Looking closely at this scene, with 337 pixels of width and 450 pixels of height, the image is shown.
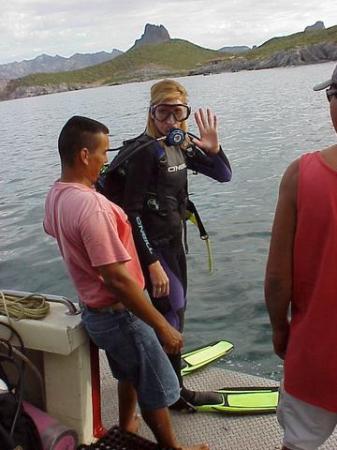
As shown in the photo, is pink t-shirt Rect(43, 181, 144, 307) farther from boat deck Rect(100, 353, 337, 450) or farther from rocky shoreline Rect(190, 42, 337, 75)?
rocky shoreline Rect(190, 42, 337, 75)

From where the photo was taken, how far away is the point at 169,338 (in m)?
2.74

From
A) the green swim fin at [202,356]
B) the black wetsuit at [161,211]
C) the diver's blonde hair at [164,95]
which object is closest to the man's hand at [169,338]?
the black wetsuit at [161,211]

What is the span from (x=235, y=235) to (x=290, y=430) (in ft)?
27.3

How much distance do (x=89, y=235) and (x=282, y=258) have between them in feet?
2.93

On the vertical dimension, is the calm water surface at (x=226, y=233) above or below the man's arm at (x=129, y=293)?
below

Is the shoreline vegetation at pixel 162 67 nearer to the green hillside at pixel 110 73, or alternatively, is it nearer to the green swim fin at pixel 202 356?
the green hillside at pixel 110 73

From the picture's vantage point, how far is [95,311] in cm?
281

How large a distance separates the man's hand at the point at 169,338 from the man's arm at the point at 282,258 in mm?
607

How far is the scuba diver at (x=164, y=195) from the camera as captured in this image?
319cm

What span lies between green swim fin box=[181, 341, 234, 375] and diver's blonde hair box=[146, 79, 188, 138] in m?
1.89

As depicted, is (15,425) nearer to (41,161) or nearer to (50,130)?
(41,161)

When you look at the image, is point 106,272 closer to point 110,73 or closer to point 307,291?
point 307,291

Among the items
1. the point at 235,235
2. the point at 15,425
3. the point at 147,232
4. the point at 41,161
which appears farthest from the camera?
the point at 41,161

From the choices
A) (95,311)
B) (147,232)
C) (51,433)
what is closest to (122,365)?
(95,311)
